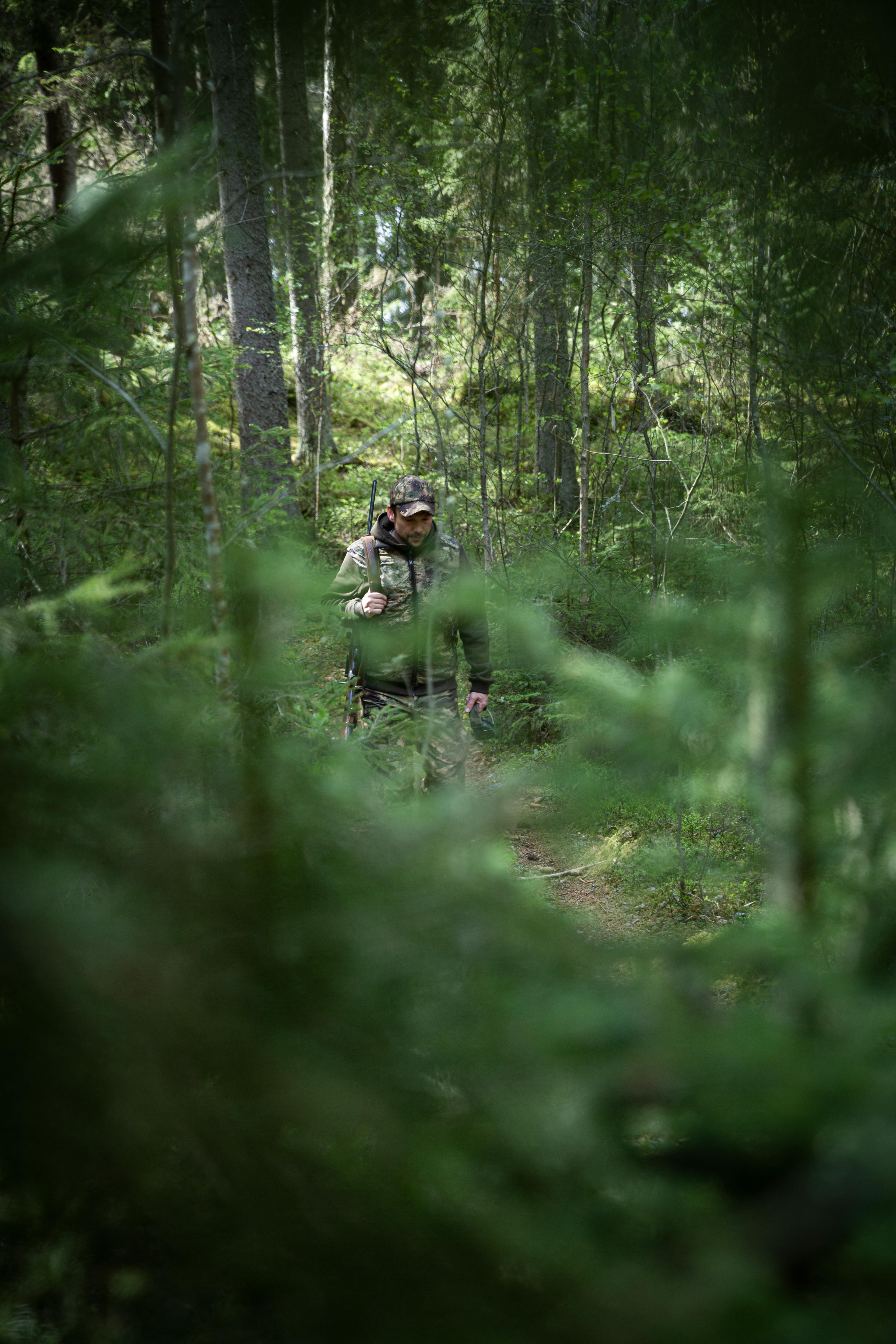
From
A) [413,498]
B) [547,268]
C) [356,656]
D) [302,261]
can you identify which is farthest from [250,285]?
[356,656]

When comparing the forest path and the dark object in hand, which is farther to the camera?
the forest path

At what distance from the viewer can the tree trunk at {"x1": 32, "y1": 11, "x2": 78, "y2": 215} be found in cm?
836

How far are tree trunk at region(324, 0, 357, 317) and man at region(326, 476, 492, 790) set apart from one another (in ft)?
20.5

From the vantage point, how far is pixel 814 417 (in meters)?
5.14

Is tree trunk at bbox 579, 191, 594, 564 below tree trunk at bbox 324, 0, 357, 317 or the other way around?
below

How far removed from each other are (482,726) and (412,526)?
138cm

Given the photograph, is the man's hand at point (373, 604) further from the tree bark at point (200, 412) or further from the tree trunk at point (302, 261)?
the tree trunk at point (302, 261)

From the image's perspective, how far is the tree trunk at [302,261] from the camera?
11586 millimetres

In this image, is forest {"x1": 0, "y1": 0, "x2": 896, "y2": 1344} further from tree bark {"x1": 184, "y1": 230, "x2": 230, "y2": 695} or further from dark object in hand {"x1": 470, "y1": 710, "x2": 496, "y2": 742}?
dark object in hand {"x1": 470, "y1": 710, "x2": 496, "y2": 742}

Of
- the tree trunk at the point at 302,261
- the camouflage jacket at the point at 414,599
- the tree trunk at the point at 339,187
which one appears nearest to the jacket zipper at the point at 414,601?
the camouflage jacket at the point at 414,599

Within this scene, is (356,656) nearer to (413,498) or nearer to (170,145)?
(413,498)

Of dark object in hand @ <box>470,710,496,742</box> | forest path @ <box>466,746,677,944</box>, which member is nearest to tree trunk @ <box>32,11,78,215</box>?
dark object in hand @ <box>470,710,496,742</box>

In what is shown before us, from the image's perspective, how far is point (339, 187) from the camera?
33.6ft

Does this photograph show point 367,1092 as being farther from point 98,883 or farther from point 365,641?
point 365,641
